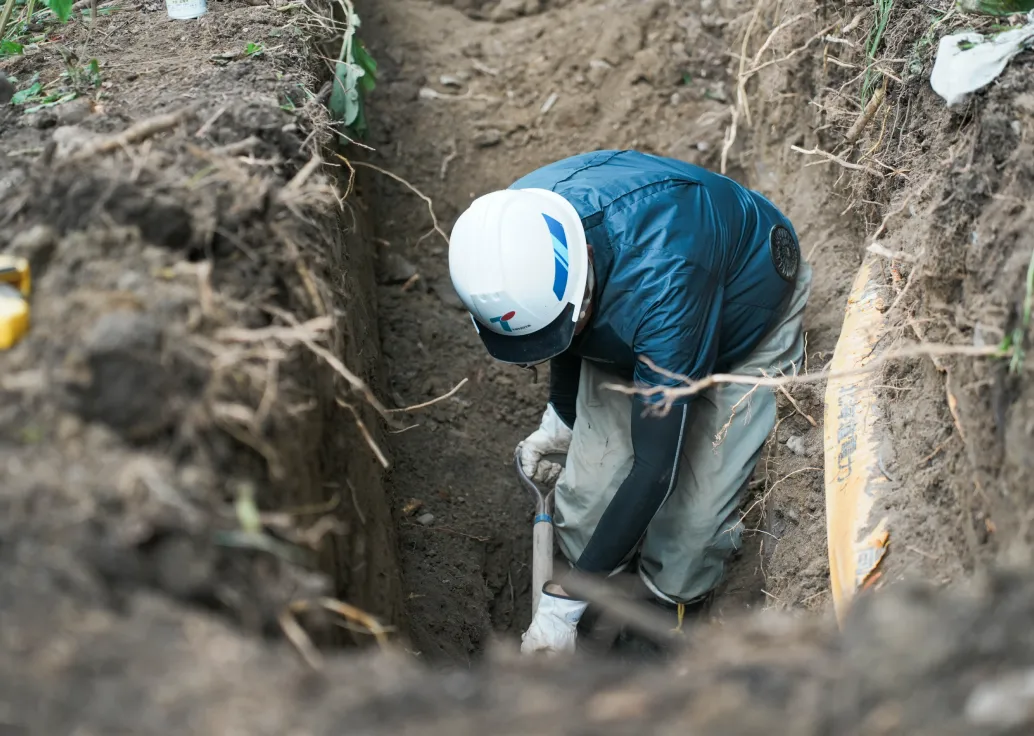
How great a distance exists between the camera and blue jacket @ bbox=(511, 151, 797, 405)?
2162 mm

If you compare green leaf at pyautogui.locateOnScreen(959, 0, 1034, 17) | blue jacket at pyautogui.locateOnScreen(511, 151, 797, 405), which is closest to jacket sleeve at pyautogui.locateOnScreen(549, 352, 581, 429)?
blue jacket at pyautogui.locateOnScreen(511, 151, 797, 405)

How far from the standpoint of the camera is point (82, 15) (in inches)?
116

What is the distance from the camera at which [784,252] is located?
8.41 feet

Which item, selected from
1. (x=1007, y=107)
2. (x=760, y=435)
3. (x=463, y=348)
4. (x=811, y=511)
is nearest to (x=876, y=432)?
(x=811, y=511)

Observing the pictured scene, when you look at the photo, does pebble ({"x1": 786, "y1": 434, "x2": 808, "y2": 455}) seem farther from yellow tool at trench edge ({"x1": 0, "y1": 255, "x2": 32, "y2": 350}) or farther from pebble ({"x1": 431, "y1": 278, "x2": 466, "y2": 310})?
yellow tool at trench edge ({"x1": 0, "y1": 255, "x2": 32, "y2": 350})

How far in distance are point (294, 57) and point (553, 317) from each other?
1209 millimetres

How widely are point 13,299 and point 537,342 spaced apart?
3.91 ft

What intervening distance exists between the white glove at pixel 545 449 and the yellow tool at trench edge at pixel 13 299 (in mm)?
1909

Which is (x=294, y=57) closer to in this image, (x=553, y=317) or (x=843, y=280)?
(x=553, y=317)

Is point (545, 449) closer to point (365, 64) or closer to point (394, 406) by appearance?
point (394, 406)

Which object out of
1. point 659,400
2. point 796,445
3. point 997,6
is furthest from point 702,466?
point 997,6

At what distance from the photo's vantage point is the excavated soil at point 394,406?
1.02 meters

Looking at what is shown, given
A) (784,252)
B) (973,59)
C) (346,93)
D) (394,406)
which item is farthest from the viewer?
(394,406)

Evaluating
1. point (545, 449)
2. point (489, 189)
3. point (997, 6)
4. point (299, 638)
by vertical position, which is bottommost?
point (545, 449)
